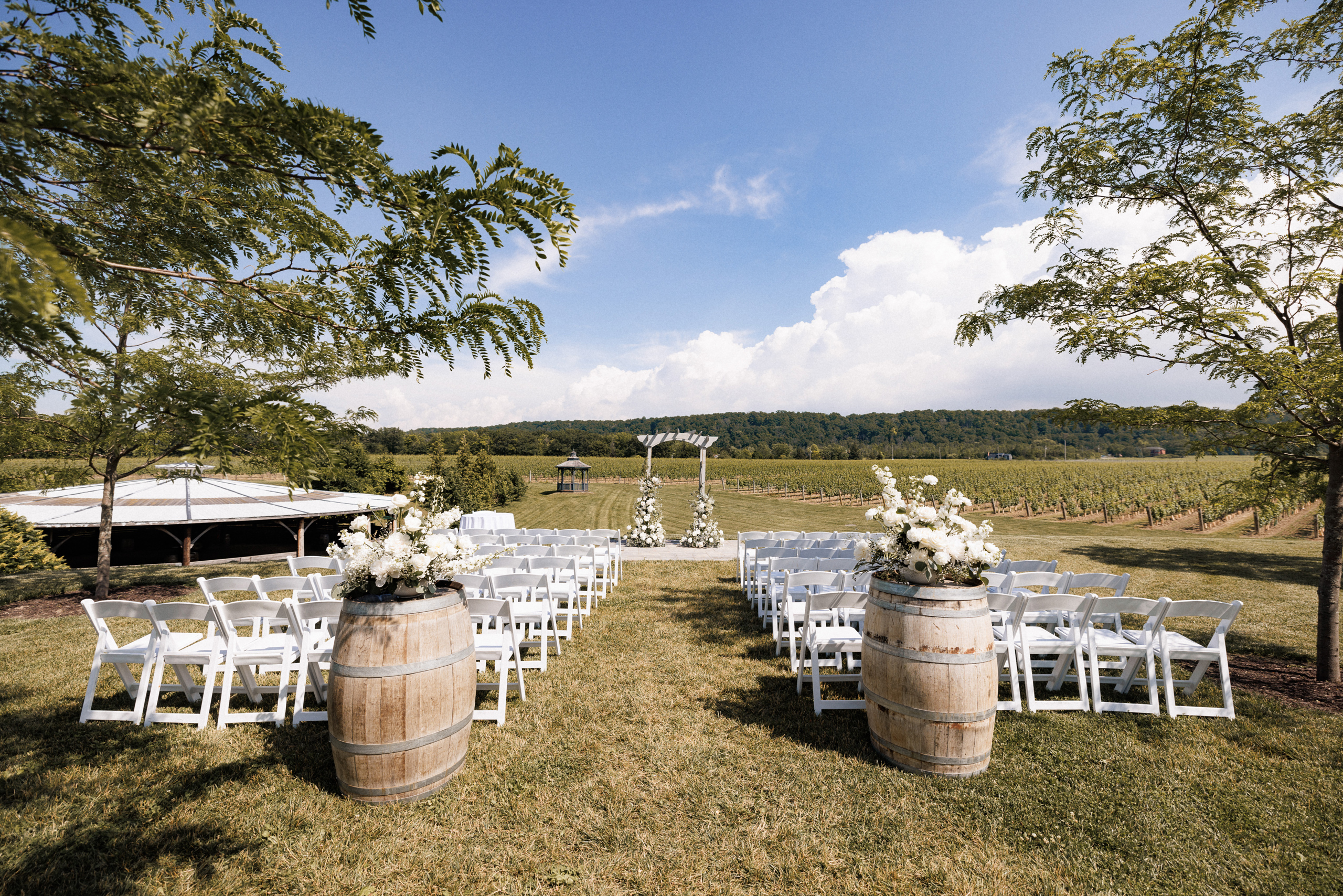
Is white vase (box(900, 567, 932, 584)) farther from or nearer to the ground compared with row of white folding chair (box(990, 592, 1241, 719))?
farther from the ground

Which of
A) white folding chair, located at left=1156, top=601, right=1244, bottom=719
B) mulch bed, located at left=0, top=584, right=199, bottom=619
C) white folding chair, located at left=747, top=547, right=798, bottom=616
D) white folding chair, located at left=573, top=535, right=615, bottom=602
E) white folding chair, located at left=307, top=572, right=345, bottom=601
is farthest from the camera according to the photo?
white folding chair, located at left=573, top=535, right=615, bottom=602

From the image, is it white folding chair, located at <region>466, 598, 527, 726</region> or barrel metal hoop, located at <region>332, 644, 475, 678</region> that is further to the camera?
white folding chair, located at <region>466, 598, 527, 726</region>

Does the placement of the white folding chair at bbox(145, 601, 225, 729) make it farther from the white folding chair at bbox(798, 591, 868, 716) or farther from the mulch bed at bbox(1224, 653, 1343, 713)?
the mulch bed at bbox(1224, 653, 1343, 713)

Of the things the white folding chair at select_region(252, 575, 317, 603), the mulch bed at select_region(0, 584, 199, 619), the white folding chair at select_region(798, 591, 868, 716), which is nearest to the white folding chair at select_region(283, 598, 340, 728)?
the white folding chair at select_region(252, 575, 317, 603)

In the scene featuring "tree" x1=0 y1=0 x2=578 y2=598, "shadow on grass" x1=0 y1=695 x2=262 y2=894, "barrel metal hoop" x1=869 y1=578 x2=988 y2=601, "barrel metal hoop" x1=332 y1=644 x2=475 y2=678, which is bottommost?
"shadow on grass" x1=0 y1=695 x2=262 y2=894

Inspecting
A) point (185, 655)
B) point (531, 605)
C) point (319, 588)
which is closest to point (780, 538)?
point (531, 605)

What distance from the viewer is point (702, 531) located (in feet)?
45.1

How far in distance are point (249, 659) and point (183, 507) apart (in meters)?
10.8

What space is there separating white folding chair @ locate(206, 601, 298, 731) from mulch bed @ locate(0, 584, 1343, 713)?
10.1 feet

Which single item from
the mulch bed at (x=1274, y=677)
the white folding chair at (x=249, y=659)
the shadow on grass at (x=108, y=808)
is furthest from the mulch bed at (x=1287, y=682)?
the white folding chair at (x=249, y=659)

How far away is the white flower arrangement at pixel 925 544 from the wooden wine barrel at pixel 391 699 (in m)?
3.02

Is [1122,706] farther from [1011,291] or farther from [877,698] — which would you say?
[1011,291]

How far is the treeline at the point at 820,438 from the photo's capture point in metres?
74.2

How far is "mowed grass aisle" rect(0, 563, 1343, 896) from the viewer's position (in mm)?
2695
